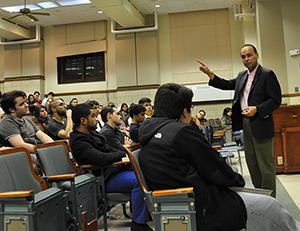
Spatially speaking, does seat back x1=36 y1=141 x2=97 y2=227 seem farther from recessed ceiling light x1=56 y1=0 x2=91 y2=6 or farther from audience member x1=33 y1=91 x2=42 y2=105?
recessed ceiling light x1=56 y1=0 x2=91 y2=6

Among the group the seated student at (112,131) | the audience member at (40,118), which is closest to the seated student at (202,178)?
Answer: the seated student at (112,131)

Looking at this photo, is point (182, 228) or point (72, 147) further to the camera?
point (72, 147)

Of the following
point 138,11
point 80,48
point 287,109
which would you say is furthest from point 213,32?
point 287,109

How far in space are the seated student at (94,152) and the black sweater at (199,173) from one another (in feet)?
2.91

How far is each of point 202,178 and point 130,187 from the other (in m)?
1.19

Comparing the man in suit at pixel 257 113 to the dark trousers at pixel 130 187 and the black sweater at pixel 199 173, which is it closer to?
the dark trousers at pixel 130 187

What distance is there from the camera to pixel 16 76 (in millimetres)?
11586

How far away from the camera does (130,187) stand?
277cm

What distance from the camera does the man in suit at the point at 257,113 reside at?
2707 millimetres

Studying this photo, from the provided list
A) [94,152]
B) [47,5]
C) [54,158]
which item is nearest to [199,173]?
[94,152]

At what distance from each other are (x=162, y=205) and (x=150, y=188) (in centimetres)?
14

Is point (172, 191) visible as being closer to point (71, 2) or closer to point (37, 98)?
point (71, 2)

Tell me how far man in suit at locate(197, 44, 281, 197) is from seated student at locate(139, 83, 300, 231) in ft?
3.21

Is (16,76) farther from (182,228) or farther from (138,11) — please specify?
(182,228)
